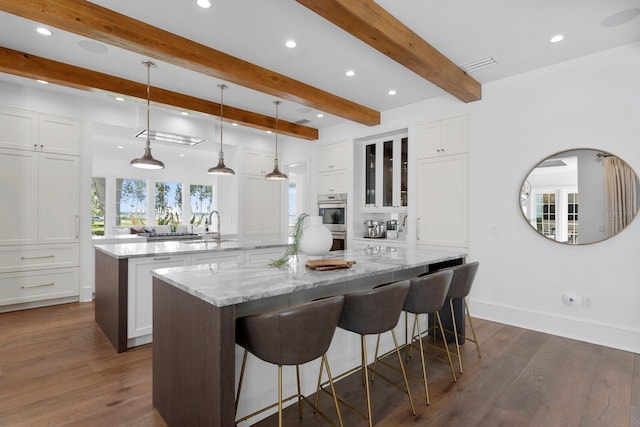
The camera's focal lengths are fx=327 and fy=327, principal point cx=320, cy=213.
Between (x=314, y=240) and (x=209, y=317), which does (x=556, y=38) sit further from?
(x=209, y=317)

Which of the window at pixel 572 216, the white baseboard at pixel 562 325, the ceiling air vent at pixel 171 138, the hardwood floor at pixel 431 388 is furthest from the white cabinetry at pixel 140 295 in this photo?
the window at pixel 572 216

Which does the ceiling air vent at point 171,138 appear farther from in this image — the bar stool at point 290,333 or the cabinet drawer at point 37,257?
the bar stool at point 290,333

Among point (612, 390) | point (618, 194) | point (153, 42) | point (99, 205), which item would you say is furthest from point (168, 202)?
point (612, 390)

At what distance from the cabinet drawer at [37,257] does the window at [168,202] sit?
488 centimetres

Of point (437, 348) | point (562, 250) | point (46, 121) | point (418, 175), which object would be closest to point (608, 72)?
point (562, 250)

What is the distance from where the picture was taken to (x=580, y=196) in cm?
325

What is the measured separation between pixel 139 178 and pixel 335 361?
339 inches

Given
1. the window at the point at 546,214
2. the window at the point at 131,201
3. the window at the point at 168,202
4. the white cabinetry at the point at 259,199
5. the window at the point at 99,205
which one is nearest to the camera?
the window at the point at 546,214

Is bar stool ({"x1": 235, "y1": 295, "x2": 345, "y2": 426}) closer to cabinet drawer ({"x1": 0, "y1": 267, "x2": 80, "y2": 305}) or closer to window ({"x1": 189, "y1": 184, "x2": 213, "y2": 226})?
cabinet drawer ({"x1": 0, "y1": 267, "x2": 80, "y2": 305})

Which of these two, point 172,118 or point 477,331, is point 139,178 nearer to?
point 172,118

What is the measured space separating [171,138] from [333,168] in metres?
2.70

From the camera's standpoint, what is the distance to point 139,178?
8992 millimetres

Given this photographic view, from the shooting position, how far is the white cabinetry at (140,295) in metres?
2.94

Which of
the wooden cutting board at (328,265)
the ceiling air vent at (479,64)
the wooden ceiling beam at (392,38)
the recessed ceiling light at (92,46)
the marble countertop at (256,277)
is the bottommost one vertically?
the marble countertop at (256,277)
